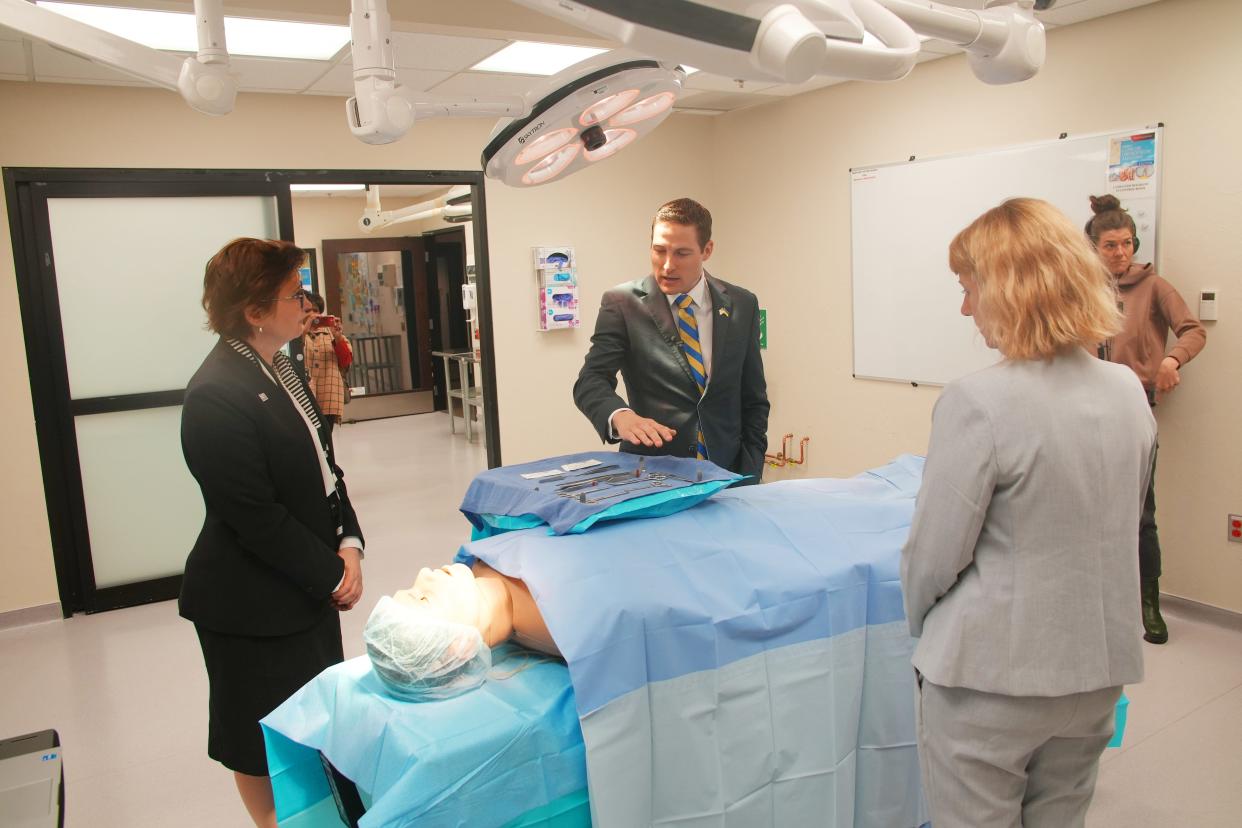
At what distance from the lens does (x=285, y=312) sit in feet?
6.25

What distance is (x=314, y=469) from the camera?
191 cm

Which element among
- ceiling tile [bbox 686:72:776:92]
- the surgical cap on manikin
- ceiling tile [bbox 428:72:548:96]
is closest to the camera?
the surgical cap on manikin

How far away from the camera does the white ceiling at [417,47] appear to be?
9.76 ft

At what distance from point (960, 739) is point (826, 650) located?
41 centimetres

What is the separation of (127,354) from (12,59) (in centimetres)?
130

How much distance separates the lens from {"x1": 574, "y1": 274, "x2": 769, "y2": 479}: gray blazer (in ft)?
8.38

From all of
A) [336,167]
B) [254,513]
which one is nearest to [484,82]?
[336,167]

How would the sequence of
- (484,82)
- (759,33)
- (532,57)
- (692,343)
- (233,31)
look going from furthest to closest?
1. (484,82)
2. (532,57)
3. (233,31)
4. (692,343)
5. (759,33)

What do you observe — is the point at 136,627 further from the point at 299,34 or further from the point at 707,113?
the point at 707,113

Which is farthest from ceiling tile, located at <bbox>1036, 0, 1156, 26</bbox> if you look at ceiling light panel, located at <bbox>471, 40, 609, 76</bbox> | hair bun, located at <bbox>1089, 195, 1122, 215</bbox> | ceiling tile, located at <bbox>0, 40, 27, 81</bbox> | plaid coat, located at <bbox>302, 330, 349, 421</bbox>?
plaid coat, located at <bbox>302, 330, 349, 421</bbox>

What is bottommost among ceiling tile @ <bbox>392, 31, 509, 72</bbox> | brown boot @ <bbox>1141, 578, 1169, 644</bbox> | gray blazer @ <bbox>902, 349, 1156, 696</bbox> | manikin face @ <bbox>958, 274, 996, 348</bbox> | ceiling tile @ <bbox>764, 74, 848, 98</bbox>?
brown boot @ <bbox>1141, 578, 1169, 644</bbox>

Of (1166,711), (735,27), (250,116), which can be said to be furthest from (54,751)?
(250,116)

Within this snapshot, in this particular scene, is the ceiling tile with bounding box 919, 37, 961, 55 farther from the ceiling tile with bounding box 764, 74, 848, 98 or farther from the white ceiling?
the ceiling tile with bounding box 764, 74, 848, 98

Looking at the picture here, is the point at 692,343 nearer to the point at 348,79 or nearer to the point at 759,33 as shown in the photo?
the point at 759,33
